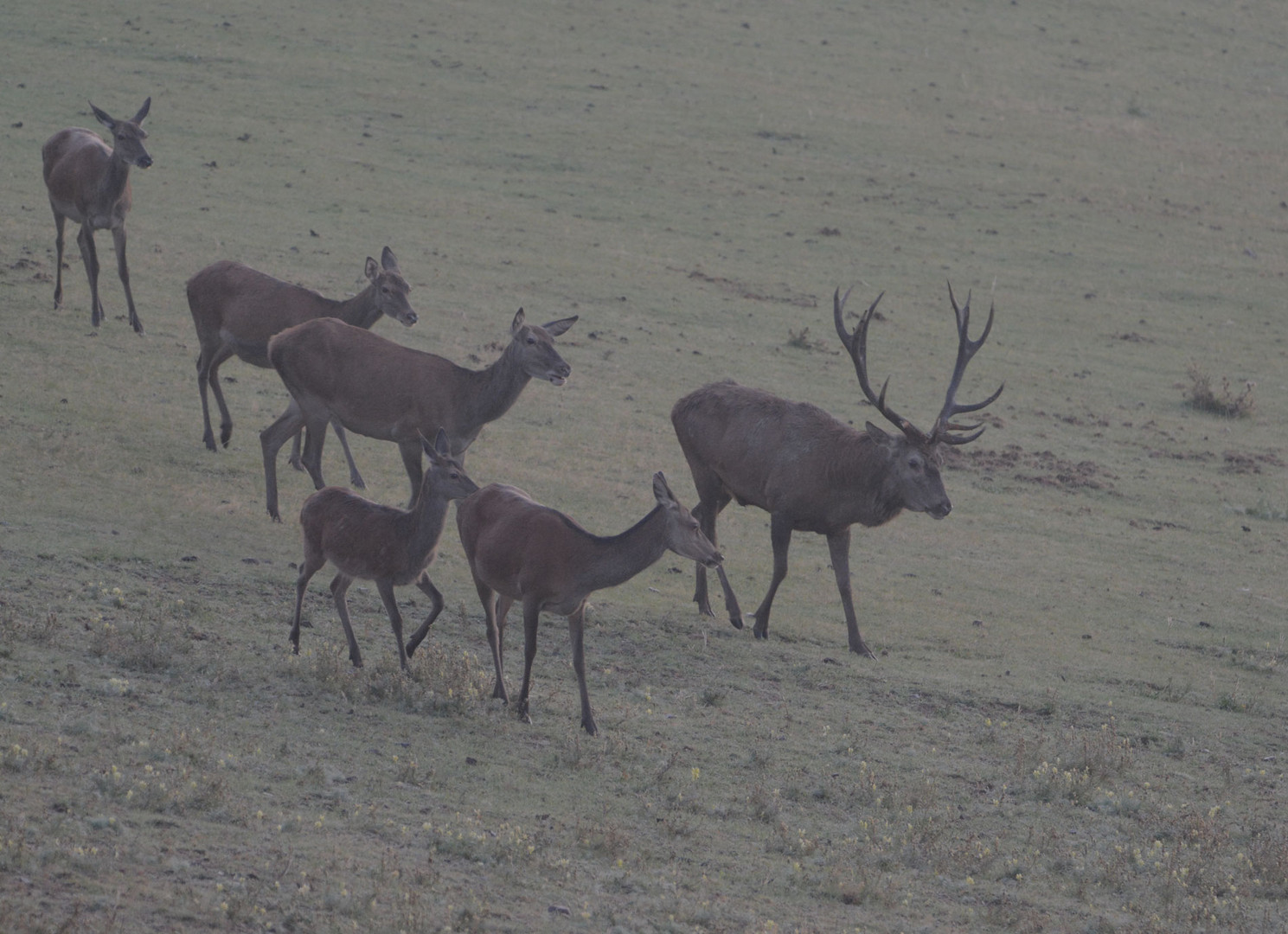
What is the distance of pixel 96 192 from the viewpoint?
16219 millimetres

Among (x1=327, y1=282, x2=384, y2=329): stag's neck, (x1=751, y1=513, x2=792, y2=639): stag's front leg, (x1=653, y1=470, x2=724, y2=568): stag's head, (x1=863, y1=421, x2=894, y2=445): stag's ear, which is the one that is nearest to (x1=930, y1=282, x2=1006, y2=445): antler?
(x1=863, y1=421, x2=894, y2=445): stag's ear

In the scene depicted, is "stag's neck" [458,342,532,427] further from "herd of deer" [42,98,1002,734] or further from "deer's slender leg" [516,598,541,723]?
"deer's slender leg" [516,598,541,723]

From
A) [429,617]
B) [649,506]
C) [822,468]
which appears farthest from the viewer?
[649,506]

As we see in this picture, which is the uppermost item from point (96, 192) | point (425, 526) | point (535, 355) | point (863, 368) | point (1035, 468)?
point (96, 192)

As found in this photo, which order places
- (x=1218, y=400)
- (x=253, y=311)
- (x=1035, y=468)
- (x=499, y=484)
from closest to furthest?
(x=499, y=484) < (x=253, y=311) < (x=1035, y=468) < (x=1218, y=400)

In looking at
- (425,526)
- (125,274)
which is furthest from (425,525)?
(125,274)

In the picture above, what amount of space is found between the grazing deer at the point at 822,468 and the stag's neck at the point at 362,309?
348cm

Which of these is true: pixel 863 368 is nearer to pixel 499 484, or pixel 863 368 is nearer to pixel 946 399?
pixel 946 399

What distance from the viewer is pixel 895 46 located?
3697cm

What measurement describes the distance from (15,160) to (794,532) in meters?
13.2

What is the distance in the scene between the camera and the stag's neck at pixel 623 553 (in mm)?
8922

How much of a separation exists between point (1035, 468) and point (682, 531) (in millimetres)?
9501

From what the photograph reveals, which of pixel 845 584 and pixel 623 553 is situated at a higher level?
pixel 623 553

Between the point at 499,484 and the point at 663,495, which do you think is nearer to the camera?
the point at 663,495
